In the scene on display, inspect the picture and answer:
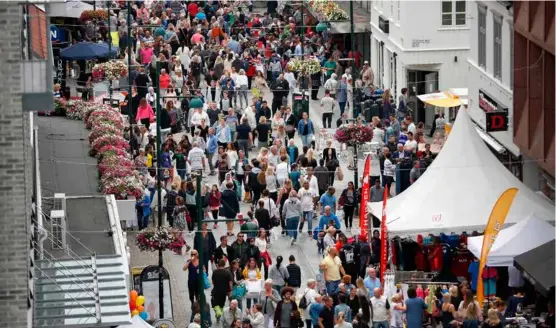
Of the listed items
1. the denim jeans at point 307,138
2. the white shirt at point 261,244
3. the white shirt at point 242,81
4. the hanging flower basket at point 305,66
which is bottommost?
the white shirt at point 261,244

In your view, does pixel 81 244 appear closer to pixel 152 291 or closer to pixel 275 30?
pixel 152 291

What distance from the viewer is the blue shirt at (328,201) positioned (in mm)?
45000

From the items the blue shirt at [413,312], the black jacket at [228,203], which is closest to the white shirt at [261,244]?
the black jacket at [228,203]

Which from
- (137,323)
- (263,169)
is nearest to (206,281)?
(137,323)

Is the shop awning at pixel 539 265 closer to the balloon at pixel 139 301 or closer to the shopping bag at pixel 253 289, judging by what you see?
the shopping bag at pixel 253 289

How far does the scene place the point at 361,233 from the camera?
41375mm

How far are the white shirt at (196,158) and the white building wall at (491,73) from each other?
6.88 metres

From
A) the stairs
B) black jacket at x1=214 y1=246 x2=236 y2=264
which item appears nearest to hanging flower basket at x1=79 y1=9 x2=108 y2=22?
black jacket at x1=214 y1=246 x2=236 y2=264

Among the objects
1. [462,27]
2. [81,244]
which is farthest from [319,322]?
[462,27]

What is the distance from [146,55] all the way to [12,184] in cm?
3729

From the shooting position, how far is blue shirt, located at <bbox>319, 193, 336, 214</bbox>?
45.0m

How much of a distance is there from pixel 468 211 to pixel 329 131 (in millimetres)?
13513

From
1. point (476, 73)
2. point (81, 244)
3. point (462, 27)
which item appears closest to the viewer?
point (81, 244)

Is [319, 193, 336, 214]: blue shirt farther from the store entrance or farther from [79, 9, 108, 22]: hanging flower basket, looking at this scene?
[79, 9, 108, 22]: hanging flower basket
